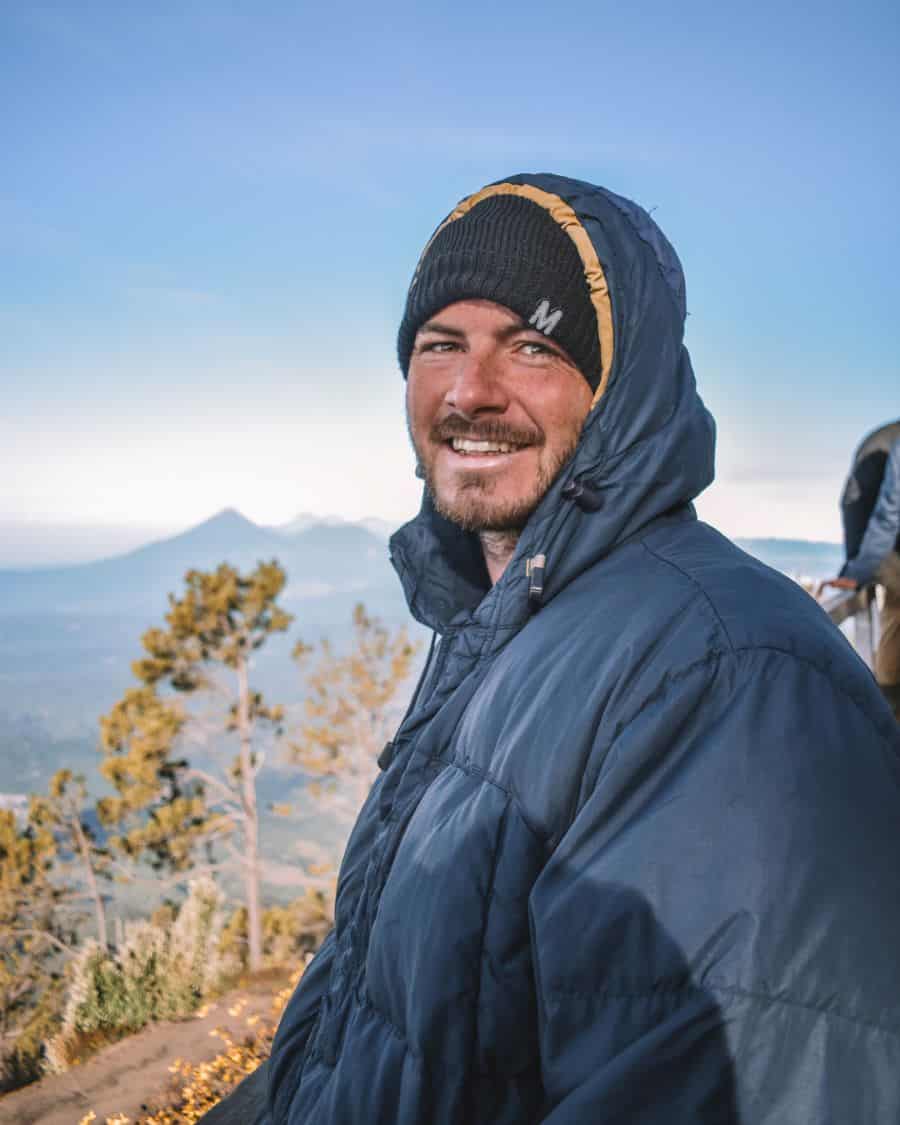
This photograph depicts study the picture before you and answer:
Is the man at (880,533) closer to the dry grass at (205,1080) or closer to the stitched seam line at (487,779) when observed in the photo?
the dry grass at (205,1080)

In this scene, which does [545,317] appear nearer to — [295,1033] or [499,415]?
[499,415]

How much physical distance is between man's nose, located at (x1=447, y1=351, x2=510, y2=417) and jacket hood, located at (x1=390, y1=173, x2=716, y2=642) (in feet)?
0.75

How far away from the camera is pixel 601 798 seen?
3.32ft

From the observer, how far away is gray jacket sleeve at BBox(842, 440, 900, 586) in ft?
14.4

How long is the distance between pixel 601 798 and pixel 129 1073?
15.3ft

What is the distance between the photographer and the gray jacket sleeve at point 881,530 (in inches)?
173

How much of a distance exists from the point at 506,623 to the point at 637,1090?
0.77 m

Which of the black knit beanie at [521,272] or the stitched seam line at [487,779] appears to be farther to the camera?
the black knit beanie at [521,272]

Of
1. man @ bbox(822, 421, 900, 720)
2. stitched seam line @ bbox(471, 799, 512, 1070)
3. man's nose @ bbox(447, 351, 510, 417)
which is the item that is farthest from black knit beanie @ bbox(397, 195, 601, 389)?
man @ bbox(822, 421, 900, 720)

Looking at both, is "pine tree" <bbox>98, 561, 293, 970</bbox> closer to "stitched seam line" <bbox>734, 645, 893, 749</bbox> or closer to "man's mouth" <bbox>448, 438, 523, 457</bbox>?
"man's mouth" <bbox>448, 438, 523, 457</bbox>

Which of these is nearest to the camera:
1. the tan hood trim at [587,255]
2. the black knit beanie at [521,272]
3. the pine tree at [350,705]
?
the tan hood trim at [587,255]

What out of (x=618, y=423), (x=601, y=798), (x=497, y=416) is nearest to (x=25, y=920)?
(x=497, y=416)

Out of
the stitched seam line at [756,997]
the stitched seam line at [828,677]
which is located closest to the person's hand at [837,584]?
the stitched seam line at [828,677]

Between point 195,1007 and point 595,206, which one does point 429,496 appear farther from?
point 195,1007
